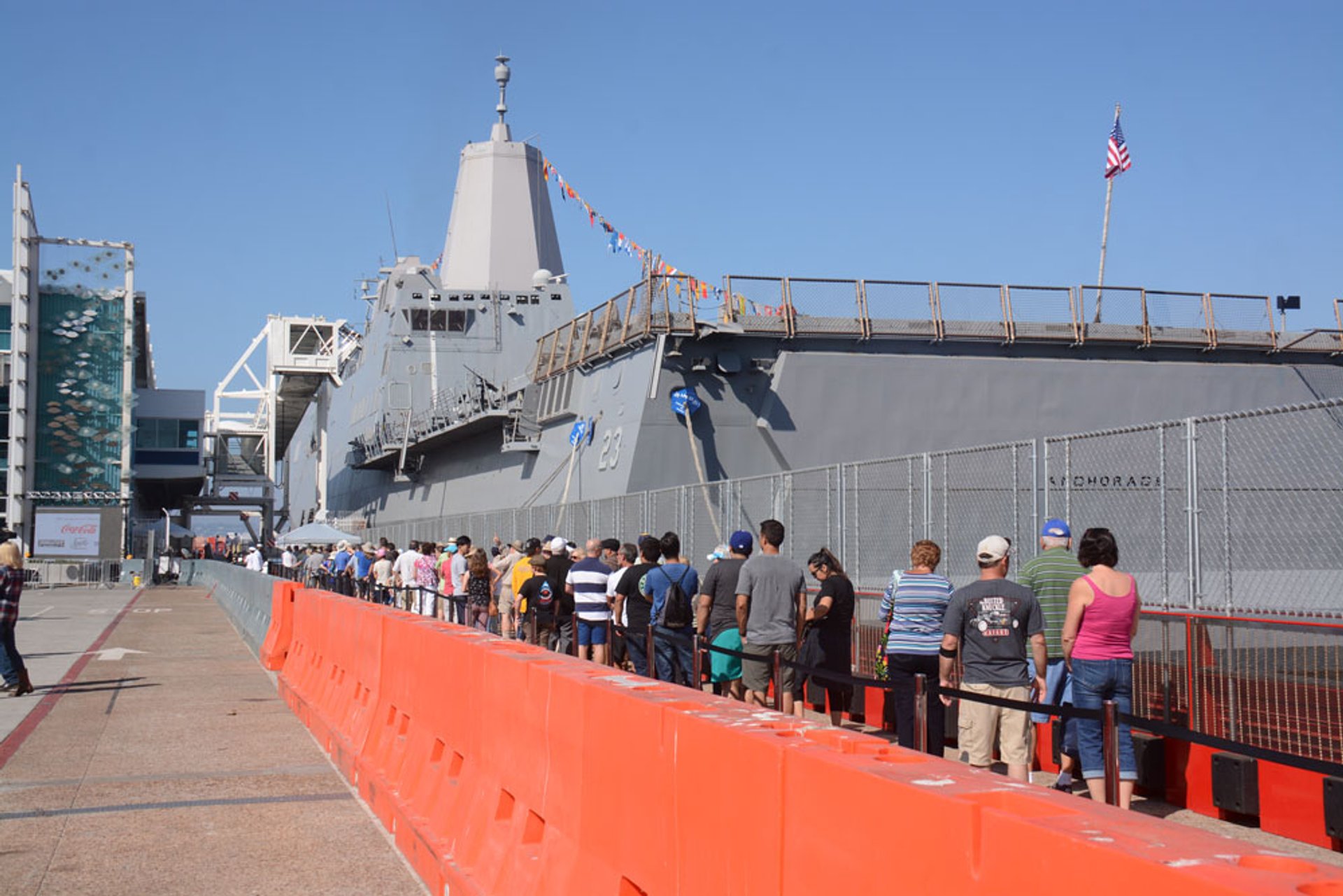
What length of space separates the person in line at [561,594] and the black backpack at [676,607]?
7.75 ft

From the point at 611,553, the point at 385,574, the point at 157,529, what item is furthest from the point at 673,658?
the point at 157,529

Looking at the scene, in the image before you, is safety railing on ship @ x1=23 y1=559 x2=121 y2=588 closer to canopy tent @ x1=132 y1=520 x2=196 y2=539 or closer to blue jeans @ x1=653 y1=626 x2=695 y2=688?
canopy tent @ x1=132 y1=520 x2=196 y2=539

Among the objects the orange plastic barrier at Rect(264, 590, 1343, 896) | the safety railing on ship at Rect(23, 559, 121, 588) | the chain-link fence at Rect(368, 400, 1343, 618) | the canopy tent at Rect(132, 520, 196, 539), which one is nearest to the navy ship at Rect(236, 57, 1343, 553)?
the chain-link fence at Rect(368, 400, 1343, 618)

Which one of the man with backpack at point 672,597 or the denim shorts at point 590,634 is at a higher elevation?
the man with backpack at point 672,597

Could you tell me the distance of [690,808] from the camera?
4145mm

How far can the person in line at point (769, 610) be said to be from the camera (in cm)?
1043

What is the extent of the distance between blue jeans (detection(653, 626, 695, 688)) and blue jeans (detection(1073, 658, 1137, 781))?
390cm

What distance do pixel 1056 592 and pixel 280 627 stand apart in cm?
1167

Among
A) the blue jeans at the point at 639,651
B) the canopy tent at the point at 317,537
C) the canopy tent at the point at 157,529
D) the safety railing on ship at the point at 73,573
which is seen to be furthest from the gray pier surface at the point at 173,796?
the canopy tent at the point at 157,529

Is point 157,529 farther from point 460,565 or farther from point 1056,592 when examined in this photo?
point 1056,592

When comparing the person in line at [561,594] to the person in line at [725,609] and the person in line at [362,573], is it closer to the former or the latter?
the person in line at [725,609]

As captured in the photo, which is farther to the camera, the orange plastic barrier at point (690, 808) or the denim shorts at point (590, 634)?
the denim shorts at point (590, 634)

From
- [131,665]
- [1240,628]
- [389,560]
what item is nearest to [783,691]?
[1240,628]

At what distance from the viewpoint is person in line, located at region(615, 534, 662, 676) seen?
12641 mm
